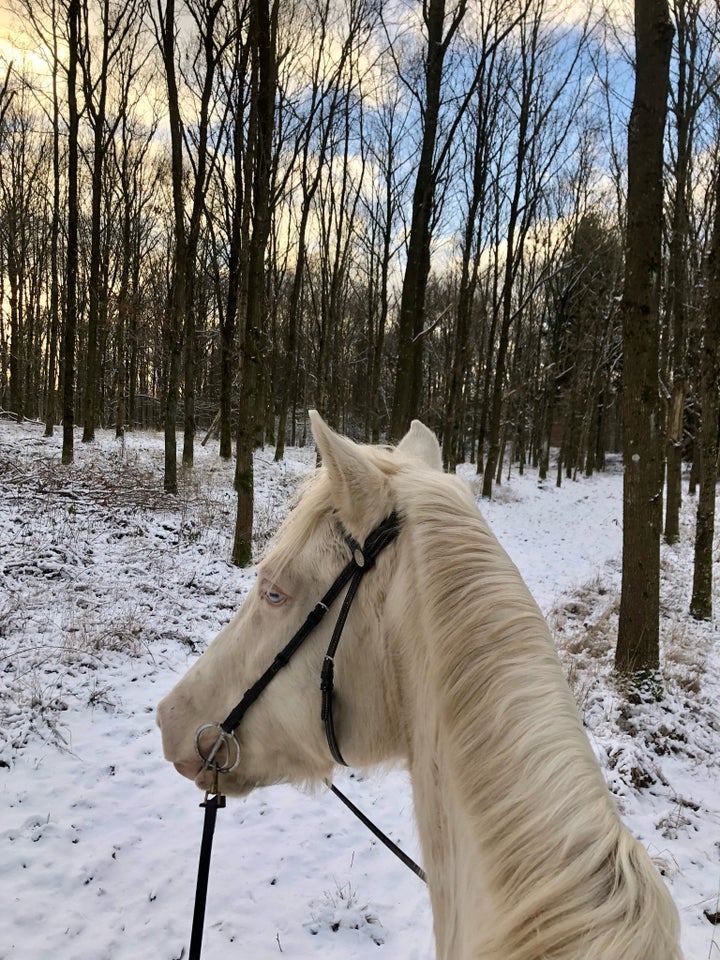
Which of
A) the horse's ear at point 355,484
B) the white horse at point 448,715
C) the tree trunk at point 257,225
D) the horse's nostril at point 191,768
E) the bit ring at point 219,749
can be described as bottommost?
the horse's nostril at point 191,768

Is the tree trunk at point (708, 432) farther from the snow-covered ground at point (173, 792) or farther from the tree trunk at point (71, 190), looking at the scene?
the tree trunk at point (71, 190)

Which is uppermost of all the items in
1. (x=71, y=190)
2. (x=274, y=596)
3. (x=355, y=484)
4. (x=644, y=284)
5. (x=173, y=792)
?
(x=71, y=190)

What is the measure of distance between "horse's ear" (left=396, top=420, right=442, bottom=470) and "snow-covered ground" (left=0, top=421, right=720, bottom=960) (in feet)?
1.92

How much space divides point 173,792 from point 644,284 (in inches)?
232

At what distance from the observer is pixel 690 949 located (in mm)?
2930

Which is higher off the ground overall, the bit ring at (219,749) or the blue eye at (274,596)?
the blue eye at (274,596)

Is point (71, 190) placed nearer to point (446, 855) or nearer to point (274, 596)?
point (274, 596)

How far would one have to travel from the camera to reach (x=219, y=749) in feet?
4.86

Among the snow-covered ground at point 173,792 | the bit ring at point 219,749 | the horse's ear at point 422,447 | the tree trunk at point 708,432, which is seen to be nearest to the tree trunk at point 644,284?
the snow-covered ground at point 173,792

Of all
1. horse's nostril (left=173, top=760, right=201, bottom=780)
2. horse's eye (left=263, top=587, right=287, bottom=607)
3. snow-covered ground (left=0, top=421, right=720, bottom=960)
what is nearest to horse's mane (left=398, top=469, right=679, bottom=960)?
horse's eye (left=263, top=587, right=287, bottom=607)

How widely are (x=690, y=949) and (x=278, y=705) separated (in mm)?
3180

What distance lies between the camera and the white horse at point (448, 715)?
84 cm

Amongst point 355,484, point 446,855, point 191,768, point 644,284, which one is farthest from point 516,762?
point 644,284

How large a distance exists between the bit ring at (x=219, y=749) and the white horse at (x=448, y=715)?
0.9 inches
